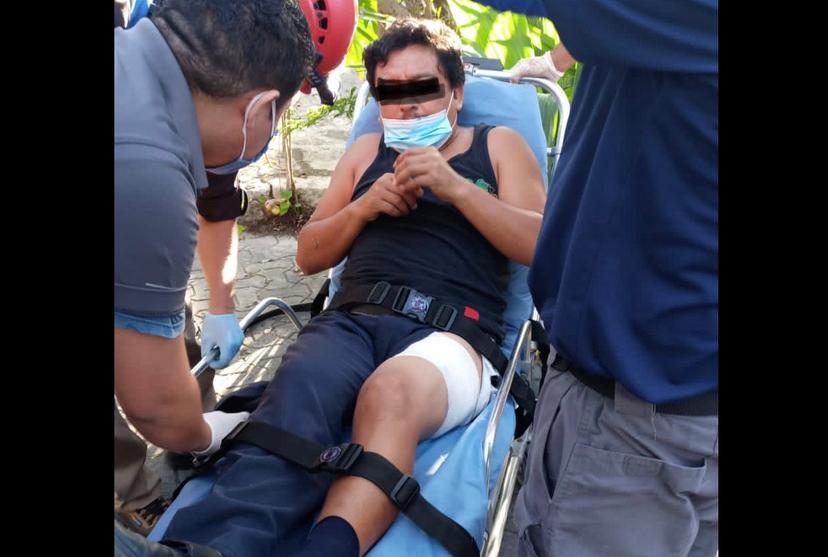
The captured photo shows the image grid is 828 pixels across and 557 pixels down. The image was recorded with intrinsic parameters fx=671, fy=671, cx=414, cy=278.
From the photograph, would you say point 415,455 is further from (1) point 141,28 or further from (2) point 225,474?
(1) point 141,28

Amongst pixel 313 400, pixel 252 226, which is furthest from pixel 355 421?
pixel 252 226

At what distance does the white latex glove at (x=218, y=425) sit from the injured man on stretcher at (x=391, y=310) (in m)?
0.08

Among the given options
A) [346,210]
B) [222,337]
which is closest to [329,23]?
[346,210]

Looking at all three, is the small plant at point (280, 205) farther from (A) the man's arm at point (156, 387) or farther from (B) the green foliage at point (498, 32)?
(A) the man's arm at point (156, 387)

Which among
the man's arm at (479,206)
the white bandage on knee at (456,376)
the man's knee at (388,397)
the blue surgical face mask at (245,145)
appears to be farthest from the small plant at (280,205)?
the blue surgical face mask at (245,145)

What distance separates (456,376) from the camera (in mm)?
2025

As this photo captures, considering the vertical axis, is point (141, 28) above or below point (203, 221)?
above

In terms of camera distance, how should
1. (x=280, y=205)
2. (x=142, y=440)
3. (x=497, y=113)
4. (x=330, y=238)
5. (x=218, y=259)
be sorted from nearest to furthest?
(x=142, y=440)
(x=330, y=238)
(x=218, y=259)
(x=497, y=113)
(x=280, y=205)

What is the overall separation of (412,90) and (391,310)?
0.92 meters

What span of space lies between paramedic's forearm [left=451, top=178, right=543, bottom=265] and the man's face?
46cm

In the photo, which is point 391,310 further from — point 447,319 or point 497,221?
point 497,221

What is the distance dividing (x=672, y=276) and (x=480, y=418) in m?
0.94

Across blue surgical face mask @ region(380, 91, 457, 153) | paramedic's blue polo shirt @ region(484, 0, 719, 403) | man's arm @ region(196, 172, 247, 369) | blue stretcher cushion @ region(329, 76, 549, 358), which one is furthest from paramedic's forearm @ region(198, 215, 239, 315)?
paramedic's blue polo shirt @ region(484, 0, 719, 403)

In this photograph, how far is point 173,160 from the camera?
3.71 feet
